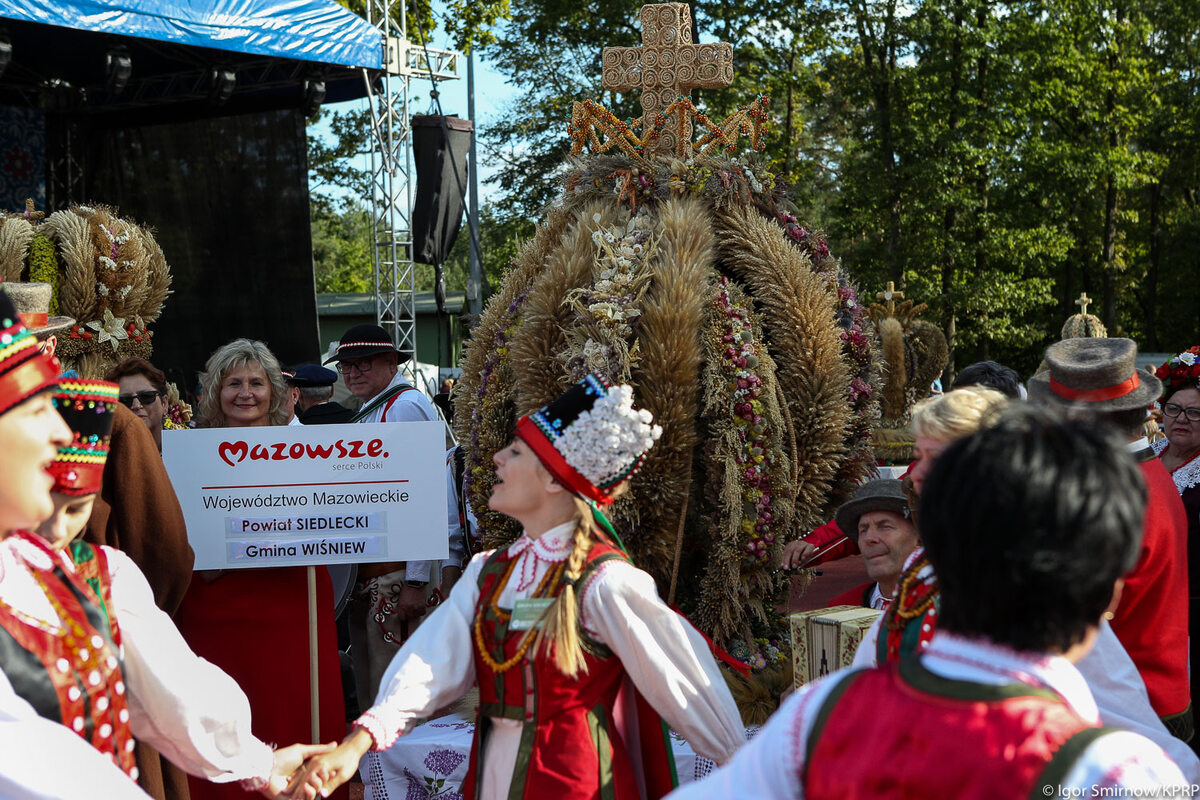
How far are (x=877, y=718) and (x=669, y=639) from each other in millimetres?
1171

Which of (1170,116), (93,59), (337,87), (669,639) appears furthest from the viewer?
(1170,116)

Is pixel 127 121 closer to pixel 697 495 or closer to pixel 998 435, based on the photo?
pixel 697 495

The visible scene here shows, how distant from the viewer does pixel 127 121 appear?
12094 millimetres

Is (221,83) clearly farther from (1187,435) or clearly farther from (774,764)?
(774,764)

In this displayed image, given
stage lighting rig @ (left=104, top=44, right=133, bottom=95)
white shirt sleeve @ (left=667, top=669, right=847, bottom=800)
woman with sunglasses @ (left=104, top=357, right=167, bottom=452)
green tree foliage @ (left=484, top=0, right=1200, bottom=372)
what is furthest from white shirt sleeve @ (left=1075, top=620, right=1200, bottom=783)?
green tree foliage @ (left=484, top=0, right=1200, bottom=372)

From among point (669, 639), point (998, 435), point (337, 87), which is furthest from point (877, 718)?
point (337, 87)

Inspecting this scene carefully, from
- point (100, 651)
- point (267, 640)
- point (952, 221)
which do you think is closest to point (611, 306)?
point (267, 640)

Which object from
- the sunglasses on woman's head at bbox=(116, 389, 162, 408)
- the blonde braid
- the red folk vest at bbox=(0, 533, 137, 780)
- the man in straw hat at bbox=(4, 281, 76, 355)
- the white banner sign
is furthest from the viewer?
the sunglasses on woman's head at bbox=(116, 389, 162, 408)

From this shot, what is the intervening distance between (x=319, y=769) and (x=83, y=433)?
0.87m

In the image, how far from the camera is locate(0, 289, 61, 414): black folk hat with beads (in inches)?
71.7

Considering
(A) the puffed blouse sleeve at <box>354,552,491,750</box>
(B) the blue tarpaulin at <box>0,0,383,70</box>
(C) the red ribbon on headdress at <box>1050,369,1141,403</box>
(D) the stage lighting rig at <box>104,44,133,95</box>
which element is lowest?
(A) the puffed blouse sleeve at <box>354,552,491,750</box>

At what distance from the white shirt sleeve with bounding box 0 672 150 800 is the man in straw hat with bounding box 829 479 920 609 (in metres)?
2.39

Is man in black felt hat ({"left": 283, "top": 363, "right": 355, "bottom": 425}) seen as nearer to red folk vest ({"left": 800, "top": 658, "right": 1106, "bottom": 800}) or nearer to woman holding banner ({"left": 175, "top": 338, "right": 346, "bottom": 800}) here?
woman holding banner ({"left": 175, "top": 338, "right": 346, "bottom": 800})

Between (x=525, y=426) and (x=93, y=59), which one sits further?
(x=93, y=59)
